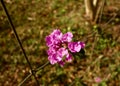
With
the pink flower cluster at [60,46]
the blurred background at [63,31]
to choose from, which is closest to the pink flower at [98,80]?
the blurred background at [63,31]

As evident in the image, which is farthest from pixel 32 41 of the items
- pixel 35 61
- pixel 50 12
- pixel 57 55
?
pixel 57 55

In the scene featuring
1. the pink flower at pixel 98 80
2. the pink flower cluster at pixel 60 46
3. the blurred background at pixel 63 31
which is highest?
the pink flower cluster at pixel 60 46

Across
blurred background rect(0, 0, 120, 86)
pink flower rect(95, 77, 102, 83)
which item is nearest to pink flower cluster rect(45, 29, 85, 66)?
blurred background rect(0, 0, 120, 86)

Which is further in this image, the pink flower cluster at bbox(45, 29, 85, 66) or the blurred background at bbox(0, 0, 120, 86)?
the blurred background at bbox(0, 0, 120, 86)

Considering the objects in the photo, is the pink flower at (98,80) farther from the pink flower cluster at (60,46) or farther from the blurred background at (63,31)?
the pink flower cluster at (60,46)

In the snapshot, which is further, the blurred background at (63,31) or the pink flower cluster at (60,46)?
the blurred background at (63,31)

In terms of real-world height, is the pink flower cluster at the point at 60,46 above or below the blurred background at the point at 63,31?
above

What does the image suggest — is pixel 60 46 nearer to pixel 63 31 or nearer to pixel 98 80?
pixel 98 80

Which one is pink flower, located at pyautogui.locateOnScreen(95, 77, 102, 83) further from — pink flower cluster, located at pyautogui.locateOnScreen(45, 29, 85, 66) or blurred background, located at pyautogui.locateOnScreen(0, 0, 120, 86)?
pink flower cluster, located at pyautogui.locateOnScreen(45, 29, 85, 66)

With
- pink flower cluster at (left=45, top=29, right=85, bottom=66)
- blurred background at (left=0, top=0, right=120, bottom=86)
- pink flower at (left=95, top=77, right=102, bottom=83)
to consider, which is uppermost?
pink flower cluster at (left=45, top=29, right=85, bottom=66)
